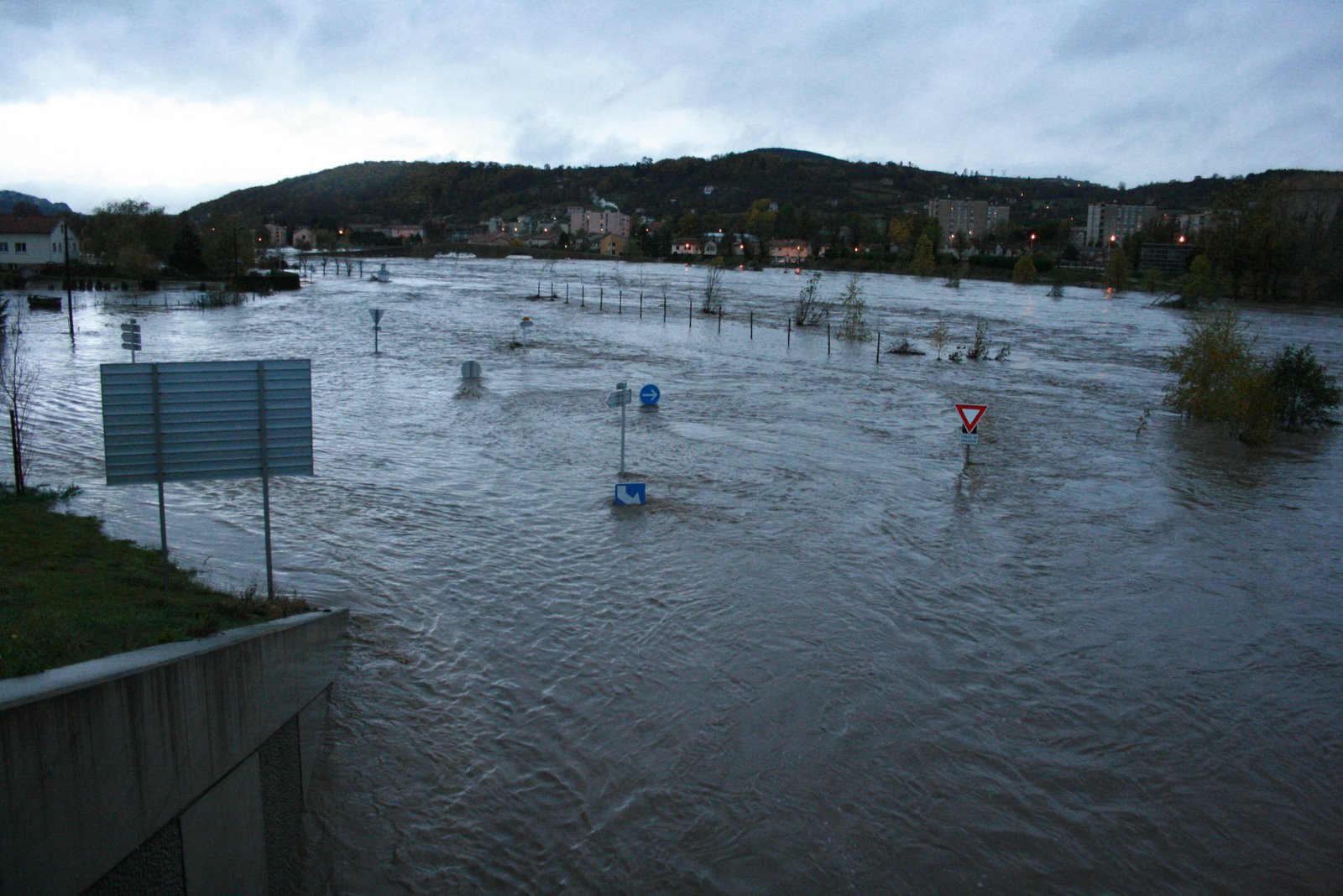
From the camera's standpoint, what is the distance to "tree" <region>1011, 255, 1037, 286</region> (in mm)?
103162

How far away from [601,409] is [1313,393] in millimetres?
17940

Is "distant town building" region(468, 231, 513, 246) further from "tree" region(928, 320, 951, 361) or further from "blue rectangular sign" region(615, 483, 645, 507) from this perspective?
"blue rectangular sign" region(615, 483, 645, 507)

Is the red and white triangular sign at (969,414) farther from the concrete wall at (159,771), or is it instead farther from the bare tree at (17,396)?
the bare tree at (17,396)

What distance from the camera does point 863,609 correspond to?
10.8m

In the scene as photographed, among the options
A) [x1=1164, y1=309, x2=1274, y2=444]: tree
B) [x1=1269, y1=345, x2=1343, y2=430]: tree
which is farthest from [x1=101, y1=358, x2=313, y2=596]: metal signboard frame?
[x1=1269, y1=345, x2=1343, y2=430]: tree

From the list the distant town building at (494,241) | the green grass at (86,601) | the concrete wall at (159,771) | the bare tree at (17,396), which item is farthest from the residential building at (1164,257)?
the concrete wall at (159,771)

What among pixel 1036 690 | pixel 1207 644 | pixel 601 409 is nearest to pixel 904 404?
pixel 601 409

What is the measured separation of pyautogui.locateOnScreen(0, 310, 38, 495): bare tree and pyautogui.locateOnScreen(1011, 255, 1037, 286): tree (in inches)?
3754

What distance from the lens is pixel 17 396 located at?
1515 cm

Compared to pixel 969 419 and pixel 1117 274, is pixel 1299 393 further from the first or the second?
pixel 1117 274

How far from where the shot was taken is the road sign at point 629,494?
14.2 metres

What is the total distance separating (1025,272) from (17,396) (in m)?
103

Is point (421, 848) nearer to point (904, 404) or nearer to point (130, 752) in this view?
point (130, 752)

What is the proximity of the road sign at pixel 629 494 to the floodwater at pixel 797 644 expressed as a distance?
11.8 inches
